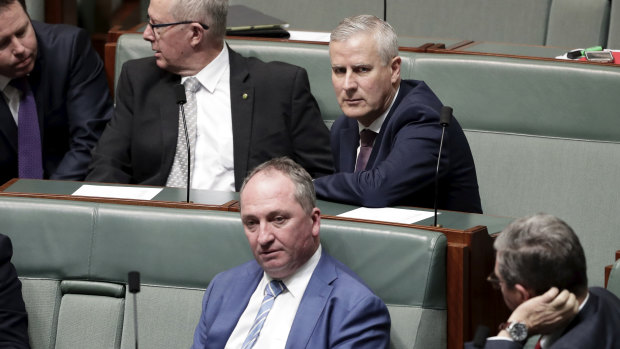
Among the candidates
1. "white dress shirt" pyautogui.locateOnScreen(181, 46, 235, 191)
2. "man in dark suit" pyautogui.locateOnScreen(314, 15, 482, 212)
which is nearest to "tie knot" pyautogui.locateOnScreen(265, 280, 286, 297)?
"man in dark suit" pyautogui.locateOnScreen(314, 15, 482, 212)

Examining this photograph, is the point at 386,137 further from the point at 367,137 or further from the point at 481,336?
the point at 481,336

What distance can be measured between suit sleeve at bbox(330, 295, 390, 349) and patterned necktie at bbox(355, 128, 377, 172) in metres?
0.61

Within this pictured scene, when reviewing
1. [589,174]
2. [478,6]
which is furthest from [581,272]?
[478,6]

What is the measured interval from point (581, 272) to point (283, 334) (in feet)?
1.79

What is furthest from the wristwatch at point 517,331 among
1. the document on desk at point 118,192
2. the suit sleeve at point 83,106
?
the suit sleeve at point 83,106

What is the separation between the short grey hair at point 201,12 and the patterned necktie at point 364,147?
1.56 ft

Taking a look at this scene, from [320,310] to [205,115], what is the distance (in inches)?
34.9

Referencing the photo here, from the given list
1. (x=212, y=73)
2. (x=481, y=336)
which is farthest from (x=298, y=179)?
(x=212, y=73)

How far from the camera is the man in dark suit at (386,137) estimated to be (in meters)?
2.03

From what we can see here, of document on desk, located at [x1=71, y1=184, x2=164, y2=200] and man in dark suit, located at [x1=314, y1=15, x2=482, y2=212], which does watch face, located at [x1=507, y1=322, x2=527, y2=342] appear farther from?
document on desk, located at [x1=71, y1=184, x2=164, y2=200]

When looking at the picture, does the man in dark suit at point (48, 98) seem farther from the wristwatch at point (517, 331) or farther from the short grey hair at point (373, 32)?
Answer: the wristwatch at point (517, 331)

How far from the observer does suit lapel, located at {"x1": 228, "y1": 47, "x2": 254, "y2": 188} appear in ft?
7.88

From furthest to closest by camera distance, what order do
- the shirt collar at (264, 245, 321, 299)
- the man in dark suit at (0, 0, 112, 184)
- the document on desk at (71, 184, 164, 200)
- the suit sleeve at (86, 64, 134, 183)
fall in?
the man in dark suit at (0, 0, 112, 184) → the suit sleeve at (86, 64, 134, 183) → the document on desk at (71, 184, 164, 200) → the shirt collar at (264, 245, 321, 299)

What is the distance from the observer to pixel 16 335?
1.89 meters
